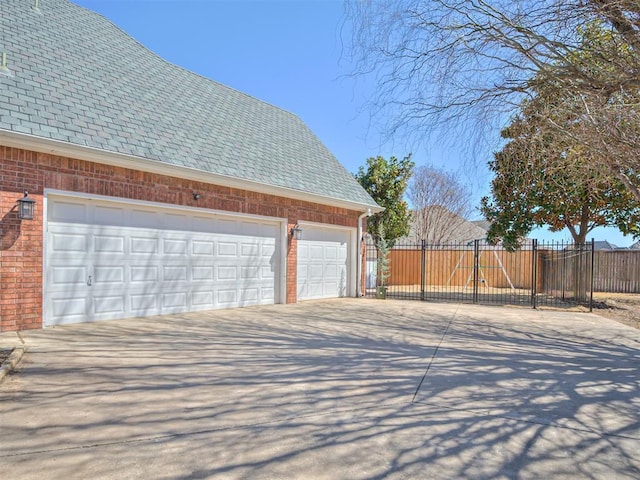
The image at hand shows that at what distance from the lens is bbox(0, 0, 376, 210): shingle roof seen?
8133 mm

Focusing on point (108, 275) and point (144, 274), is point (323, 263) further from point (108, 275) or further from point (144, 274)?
point (108, 275)

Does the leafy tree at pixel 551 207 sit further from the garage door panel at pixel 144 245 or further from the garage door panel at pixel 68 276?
the garage door panel at pixel 68 276

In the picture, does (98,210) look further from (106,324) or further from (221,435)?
(221,435)

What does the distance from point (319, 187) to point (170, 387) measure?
938cm

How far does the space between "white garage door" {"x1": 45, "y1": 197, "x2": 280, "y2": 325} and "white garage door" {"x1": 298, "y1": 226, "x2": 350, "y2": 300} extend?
128 cm

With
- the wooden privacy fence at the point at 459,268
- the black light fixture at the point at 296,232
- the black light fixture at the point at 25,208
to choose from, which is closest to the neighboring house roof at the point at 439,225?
the wooden privacy fence at the point at 459,268

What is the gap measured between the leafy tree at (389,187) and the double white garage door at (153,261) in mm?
8053

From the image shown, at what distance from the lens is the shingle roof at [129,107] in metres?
8.13

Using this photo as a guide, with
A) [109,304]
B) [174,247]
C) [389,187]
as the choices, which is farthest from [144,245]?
[389,187]

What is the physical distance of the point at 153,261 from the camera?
31.0 ft

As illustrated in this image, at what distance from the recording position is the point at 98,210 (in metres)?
8.56

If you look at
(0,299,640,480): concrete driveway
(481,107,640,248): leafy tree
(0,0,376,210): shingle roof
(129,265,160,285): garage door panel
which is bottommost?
(0,299,640,480): concrete driveway

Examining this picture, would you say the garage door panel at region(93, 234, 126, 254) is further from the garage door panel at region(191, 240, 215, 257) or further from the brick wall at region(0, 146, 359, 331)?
the garage door panel at region(191, 240, 215, 257)

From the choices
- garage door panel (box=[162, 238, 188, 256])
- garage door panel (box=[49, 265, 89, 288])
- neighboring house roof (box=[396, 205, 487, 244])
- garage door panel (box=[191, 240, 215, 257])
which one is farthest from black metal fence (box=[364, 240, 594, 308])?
garage door panel (box=[49, 265, 89, 288])
